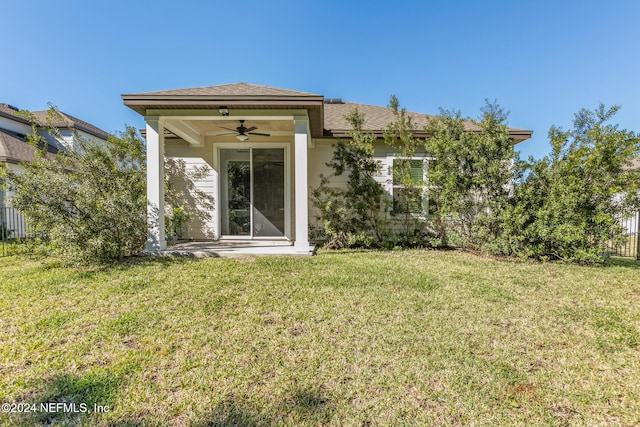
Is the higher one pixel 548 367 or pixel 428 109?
pixel 428 109

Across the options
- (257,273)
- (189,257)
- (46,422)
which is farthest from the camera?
(189,257)

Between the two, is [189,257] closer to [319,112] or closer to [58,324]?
[58,324]

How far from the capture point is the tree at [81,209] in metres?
5.18

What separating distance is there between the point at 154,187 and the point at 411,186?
18.5 feet

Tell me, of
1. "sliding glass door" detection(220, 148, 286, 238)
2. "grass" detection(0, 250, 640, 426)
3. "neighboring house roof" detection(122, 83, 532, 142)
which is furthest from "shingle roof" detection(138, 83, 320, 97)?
"grass" detection(0, 250, 640, 426)

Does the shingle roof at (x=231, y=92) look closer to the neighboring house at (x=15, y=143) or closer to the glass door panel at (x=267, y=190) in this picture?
the glass door panel at (x=267, y=190)

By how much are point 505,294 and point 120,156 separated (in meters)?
8.41

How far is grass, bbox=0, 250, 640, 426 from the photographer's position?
211cm

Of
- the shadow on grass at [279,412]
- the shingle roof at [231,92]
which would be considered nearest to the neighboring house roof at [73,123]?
the shingle roof at [231,92]

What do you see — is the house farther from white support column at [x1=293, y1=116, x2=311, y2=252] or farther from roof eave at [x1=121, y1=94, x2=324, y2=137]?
roof eave at [x1=121, y1=94, x2=324, y2=137]

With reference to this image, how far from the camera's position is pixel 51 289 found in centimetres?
426

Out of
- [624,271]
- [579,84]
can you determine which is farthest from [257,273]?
[579,84]

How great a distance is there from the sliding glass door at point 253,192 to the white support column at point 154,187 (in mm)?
2477

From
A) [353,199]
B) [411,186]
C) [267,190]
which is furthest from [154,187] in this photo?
[411,186]
